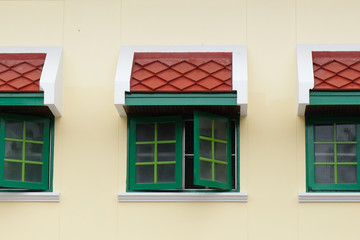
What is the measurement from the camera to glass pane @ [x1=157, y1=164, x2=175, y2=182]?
10.9 m

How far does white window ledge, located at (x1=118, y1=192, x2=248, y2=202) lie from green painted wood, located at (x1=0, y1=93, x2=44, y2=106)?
1.51 metres

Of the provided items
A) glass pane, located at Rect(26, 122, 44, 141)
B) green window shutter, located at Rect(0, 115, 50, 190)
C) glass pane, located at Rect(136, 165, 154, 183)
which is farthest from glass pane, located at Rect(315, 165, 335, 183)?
glass pane, located at Rect(26, 122, 44, 141)

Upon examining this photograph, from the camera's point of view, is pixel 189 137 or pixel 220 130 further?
pixel 189 137

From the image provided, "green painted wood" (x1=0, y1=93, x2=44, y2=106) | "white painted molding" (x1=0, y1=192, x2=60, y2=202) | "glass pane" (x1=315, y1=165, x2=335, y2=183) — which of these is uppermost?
"green painted wood" (x1=0, y1=93, x2=44, y2=106)

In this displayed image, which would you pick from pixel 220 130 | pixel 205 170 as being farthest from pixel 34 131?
pixel 220 130

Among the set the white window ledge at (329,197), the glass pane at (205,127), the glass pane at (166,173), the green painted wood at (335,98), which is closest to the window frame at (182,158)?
the glass pane at (166,173)

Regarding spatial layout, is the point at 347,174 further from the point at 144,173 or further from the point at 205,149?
the point at 144,173

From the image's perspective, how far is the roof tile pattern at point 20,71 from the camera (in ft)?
35.3

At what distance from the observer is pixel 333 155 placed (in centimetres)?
1090

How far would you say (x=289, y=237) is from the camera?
10750 millimetres

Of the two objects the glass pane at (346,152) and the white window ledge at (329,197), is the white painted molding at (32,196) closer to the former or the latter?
the white window ledge at (329,197)

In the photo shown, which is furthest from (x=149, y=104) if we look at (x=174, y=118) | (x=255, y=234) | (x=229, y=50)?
(x=255, y=234)

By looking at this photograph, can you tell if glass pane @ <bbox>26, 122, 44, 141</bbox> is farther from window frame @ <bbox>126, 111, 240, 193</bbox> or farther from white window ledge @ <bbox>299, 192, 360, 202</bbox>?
white window ledge @ <bbox>299, 192, 360, 202</bbox>

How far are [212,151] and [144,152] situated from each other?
835mm
